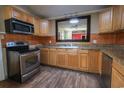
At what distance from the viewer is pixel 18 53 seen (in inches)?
83.7

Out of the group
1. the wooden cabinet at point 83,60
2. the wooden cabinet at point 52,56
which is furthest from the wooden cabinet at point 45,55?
the wooden cabinet at point 83,60

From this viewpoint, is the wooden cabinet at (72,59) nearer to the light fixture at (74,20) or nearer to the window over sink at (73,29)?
the window over sink at (73,29)

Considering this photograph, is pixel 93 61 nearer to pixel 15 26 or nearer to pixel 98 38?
pixel 98 38

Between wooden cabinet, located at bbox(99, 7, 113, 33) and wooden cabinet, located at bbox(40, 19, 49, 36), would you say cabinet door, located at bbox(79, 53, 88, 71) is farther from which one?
wooden cabinet, located at bbox(40, 19, 49, 36)

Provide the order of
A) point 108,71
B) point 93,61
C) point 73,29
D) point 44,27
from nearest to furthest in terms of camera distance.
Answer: point 108,71 → point 93,61 → point 73,29 → point 44,27

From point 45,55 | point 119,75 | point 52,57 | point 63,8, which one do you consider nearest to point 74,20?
point 63,8

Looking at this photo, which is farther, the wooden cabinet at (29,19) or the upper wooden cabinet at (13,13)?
the wooden cabinet at (29,19)

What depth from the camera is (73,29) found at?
140 inches

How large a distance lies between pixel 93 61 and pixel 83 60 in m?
0.33

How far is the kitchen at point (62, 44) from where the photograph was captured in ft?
7.04

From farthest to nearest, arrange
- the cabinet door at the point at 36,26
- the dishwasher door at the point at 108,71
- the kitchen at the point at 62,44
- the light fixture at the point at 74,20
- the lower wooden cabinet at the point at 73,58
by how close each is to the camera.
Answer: the light fixture at the point at 74,20, the cabinet door at the point at 36,26, the lower wooden cabinet at the point at 73,58, the kitchen at the point at 62,44, the dishwasher door at the point at 108,71

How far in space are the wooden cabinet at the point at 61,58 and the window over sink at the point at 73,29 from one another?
73 centimetres

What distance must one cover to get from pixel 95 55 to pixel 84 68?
1.98 feet
